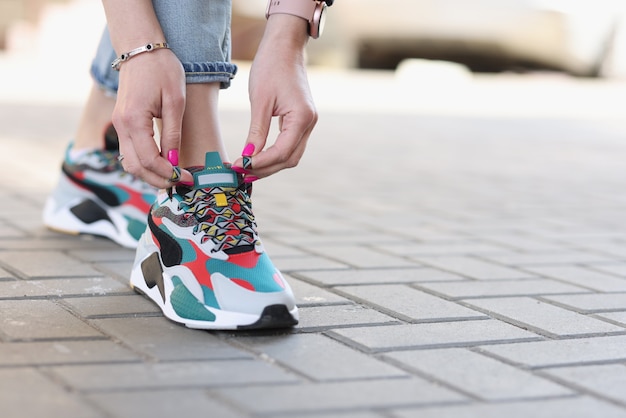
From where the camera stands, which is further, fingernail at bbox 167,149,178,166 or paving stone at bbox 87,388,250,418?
fingernail at bbox 167,149,178,166

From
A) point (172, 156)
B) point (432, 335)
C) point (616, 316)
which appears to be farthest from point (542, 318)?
point (172, 156)

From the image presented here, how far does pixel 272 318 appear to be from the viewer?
1.60 metres

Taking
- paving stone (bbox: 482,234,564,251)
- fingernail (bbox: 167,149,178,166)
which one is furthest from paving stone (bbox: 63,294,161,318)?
paving stone (bbox: 482,234,564,251)

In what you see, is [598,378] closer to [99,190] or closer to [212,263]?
[212,263]

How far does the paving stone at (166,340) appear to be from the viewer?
1473 millimetres

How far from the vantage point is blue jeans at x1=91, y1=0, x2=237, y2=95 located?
69.6 inches

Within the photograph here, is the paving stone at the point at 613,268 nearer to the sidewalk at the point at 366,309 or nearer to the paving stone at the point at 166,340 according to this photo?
the sidewalk at the point at 366,309

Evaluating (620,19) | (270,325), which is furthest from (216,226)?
(620,19)

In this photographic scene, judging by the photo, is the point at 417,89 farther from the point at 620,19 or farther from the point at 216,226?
the point at 216,226

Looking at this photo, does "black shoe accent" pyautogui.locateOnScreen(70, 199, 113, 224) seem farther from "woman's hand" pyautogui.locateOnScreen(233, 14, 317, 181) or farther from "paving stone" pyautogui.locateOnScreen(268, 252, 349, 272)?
"woman's hand" pyautogui.locateOnScreen(233, 14, 317, 181)

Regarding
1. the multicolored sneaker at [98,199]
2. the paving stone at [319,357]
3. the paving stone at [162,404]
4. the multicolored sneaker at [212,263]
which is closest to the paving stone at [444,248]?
the multicolored sneaker at [98,199]

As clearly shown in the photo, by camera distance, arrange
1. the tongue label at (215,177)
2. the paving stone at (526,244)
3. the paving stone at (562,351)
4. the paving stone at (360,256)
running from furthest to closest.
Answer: the paving stone at (526,244) < the paving stone at (360,256) < the tongue label at (215,177) < the paving stone at (562,351)

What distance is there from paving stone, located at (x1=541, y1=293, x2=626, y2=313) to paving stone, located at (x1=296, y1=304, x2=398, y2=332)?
39 cm

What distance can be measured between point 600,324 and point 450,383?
1.64 ft
